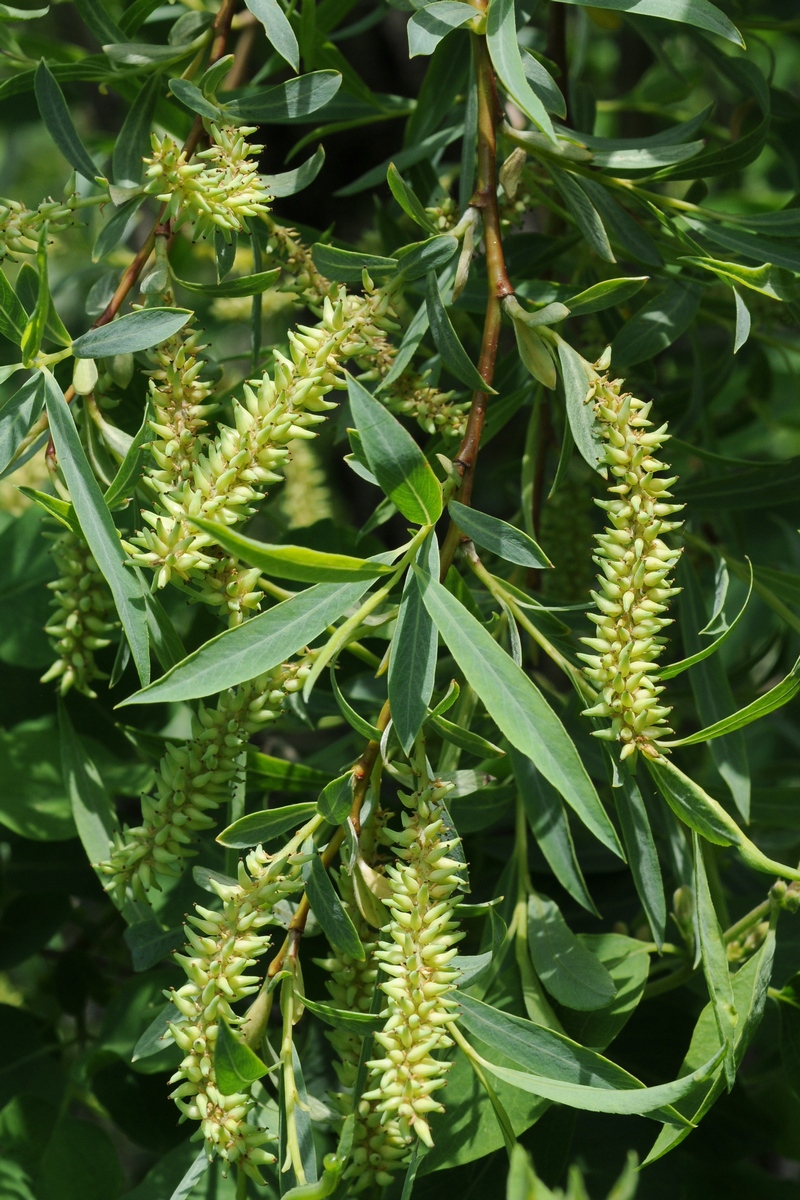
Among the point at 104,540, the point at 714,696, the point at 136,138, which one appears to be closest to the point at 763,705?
the point at 714,696

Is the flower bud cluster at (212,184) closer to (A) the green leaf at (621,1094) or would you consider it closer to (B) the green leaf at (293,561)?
(B) the green leaf at (293,561)

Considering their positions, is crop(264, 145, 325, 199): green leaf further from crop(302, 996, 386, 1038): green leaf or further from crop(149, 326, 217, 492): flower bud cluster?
crop(302, 996, 386, 1038): green leaf

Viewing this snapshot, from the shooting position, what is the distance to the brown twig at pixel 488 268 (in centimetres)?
42

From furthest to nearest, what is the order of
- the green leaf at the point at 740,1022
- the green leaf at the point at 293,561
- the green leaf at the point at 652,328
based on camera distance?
the green leaf at the point at 652,328 < the green leaf at the point at 740,1022 < the green leaf at the point at 293,561

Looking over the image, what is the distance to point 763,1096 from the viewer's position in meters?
0.73

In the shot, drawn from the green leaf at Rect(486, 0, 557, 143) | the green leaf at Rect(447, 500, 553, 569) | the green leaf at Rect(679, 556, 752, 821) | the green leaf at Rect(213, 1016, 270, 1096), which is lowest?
the green leaf at Rect(679, 556, 752, 821)

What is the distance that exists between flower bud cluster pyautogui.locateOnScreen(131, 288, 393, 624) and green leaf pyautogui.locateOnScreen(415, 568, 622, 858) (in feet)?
0.23

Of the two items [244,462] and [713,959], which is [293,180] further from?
[713,959]

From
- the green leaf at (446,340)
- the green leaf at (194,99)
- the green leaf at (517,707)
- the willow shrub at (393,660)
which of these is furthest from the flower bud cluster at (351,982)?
the green leaf at (194,99)

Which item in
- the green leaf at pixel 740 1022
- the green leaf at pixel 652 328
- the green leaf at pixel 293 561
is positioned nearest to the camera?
the green leaf at pixel 293 561

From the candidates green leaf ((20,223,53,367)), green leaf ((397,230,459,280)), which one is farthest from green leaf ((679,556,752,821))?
green leaf ((20,223,53,367))

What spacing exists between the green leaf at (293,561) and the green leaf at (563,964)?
211 millimetres

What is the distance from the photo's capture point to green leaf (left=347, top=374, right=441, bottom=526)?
351 mm

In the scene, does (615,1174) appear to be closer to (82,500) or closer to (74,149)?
(82,500)
